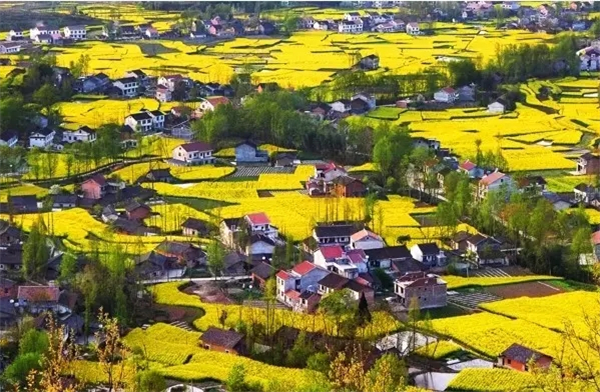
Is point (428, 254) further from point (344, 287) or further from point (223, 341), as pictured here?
point (223, 341)

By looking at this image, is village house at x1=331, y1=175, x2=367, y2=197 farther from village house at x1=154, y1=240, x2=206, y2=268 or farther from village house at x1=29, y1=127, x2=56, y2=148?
village house at x1=29, y1=127, x2=56, y2=148

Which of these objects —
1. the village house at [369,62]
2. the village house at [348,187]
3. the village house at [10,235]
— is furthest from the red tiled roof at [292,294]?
the village house at [369,62]

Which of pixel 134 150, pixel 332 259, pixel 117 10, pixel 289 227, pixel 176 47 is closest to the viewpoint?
pixel 332 259

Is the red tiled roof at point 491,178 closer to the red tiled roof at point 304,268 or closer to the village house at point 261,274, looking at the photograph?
the red tiled roof at point 304,268

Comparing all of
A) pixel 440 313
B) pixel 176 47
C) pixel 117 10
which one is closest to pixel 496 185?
pixel 440 313

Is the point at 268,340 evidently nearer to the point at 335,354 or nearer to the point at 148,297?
the point at 335,354

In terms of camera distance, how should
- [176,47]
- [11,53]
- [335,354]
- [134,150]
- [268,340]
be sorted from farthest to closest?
[176,47] → [11,53] → [134,150] → [268,340] → [335,354]

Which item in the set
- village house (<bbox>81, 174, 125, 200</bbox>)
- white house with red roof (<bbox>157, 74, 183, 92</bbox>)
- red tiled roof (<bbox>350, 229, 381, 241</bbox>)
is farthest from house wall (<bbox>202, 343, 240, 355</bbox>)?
white house with red roof (<bbox>157, 74, 183, 92</bbox>)
